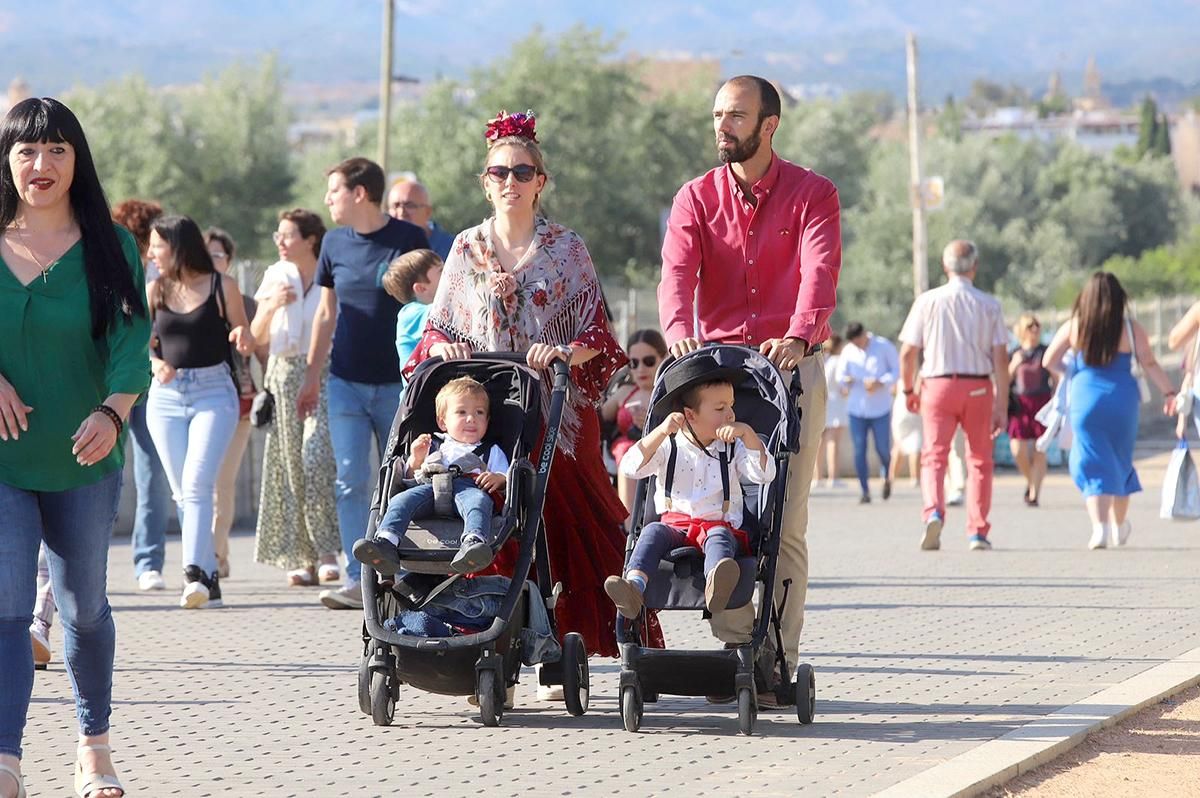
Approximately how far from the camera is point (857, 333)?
21.2 metres

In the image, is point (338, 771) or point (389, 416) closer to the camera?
point (338, 771)

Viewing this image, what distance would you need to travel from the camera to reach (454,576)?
6977 millimetres

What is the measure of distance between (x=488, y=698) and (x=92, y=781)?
1.57m

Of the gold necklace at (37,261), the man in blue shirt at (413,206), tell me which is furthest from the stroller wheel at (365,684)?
the man in blue shirt at (413,206)

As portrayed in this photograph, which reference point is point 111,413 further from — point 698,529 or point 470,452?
point 698,529

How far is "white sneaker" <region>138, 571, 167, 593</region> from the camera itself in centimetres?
1159

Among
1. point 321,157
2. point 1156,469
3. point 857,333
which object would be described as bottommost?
point 1156,469

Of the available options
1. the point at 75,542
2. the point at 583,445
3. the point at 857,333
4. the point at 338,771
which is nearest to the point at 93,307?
the point at 75,542

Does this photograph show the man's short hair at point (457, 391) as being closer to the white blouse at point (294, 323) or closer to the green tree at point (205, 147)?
the white blouse at point (294, 323)

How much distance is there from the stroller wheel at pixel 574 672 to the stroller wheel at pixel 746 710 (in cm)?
60

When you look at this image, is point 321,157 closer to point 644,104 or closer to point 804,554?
point 644,104

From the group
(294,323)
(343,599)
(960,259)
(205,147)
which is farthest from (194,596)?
(205,147)

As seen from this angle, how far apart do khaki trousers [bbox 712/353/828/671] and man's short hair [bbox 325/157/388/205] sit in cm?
362

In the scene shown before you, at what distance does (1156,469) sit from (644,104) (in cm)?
5853
